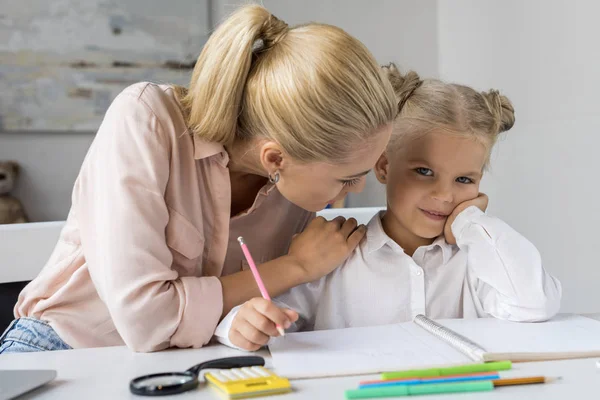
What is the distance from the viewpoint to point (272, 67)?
3.36ft

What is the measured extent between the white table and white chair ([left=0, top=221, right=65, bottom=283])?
0.73 m

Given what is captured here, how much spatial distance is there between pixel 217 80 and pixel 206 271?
31 cm

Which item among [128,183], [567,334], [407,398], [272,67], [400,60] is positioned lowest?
[400,60]

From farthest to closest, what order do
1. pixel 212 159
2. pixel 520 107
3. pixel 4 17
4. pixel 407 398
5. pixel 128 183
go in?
pixel 4 17 < pixel 520 107 < pixel 212 159 < pixel 128 183 < pixel 407 398

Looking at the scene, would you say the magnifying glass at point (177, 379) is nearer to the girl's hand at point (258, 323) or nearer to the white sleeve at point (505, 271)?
the girl's hand at point (258, 323)

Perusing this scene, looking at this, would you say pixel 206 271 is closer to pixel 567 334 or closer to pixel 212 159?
pixel 212 159

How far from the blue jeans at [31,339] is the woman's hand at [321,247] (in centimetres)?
39

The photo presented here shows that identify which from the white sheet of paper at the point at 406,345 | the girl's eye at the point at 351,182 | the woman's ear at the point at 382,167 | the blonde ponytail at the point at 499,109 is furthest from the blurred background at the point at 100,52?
the white sheet of paper at the point at 406,345

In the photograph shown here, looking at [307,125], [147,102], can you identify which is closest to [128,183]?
[147,102]

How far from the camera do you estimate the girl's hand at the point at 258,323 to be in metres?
0.88

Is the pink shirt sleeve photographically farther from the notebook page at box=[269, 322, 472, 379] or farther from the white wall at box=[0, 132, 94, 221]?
the white wall at box=[0, 132, 94, 221]

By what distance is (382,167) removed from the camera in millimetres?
1309

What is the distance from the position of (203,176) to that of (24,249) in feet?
2.46

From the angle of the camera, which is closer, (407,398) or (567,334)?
(407,398)
